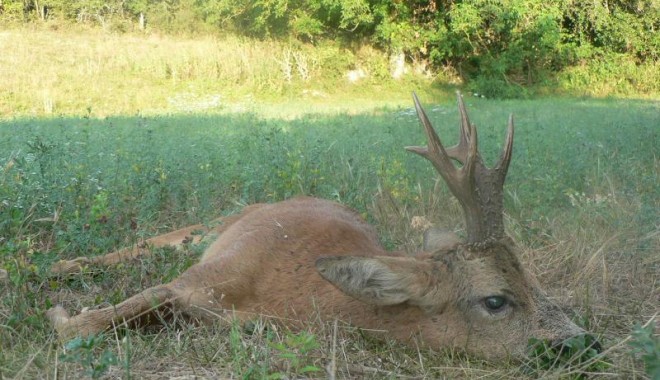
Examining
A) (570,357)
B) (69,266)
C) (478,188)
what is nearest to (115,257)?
(69,266)

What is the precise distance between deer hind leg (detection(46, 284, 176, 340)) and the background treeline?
72.9 ft

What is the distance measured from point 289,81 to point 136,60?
445 centimetres

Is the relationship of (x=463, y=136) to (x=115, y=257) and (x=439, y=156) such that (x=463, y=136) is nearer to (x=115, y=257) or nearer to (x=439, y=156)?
(x=439, y=156)

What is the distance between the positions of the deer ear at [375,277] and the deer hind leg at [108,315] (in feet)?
2.93

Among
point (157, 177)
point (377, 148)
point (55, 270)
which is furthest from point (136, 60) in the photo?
point (55, 270)

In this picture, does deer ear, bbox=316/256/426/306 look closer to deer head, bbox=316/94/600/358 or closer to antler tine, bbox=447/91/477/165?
deer head, bbox=316/94/600/358

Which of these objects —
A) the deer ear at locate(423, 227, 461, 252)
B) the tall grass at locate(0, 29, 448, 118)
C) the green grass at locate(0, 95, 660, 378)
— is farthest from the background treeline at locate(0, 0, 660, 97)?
the deer ear at locate(423, 227, 461, 252)

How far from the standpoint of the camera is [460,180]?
3.56m

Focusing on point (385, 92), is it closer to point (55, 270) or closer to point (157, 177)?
point (157, 177)

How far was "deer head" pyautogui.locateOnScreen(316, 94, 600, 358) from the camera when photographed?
3516 mm

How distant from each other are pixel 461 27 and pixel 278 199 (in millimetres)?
A: 20897

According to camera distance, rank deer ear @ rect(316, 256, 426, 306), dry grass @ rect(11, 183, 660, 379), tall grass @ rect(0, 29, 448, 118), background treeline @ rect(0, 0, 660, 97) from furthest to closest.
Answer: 1. background treeline @ rect(0, 0, 660, 97)
2. tall grass @ rect(0, 29, 448, 118)
3. deer ear @ rect(316, 256, 426, 306)
4. dry grass @ rect(11, 183, 660, 379)

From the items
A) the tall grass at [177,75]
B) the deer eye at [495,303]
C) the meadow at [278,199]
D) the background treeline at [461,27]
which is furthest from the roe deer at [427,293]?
the background treeline at [461,27]

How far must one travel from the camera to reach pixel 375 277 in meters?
3.51
